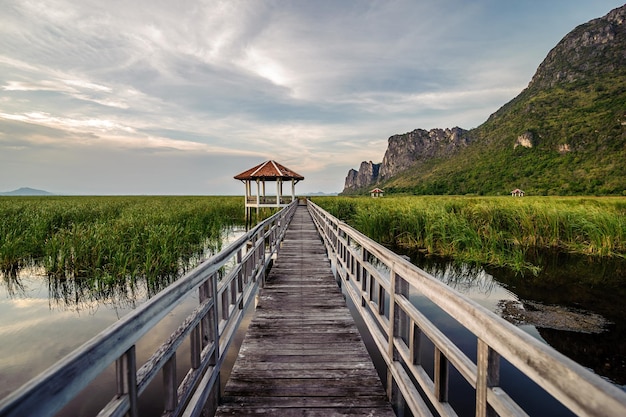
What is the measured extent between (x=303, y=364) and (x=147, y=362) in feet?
7.08

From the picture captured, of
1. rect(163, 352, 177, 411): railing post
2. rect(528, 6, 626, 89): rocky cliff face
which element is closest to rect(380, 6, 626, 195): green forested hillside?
rect(528, 6, 626, 89): rocky cliff face

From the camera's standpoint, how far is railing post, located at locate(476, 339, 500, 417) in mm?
1344

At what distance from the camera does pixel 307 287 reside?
6285mm

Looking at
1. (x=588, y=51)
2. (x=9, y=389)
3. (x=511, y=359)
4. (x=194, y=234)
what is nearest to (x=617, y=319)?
(x=511, y=359)

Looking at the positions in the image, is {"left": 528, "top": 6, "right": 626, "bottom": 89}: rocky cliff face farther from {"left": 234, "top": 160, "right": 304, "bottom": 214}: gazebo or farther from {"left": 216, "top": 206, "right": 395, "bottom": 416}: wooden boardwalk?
{"left": 216, "top": 206, "right": 395, "bottom": 416}: wooden boardwalk

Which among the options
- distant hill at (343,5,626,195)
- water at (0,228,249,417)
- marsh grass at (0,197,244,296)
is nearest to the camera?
water at (0,228,249,417)

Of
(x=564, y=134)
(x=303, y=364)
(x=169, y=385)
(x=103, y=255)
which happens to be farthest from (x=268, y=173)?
(x=564, y=134)

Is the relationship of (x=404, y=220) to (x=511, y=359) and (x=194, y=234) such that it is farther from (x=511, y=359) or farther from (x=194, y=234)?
(x=511, y=359)

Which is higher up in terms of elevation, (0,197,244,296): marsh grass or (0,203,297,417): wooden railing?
(0,203,297,417): wooden railing

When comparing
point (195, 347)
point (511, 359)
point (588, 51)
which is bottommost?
point (195, 347)

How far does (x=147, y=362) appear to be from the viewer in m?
1.55

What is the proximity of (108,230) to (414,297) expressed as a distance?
9407 mm

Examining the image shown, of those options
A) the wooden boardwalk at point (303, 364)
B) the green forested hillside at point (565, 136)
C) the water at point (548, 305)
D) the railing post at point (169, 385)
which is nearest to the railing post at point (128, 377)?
the railing post at point (169, 385)

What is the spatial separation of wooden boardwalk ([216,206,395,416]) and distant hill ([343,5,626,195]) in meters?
56.5
